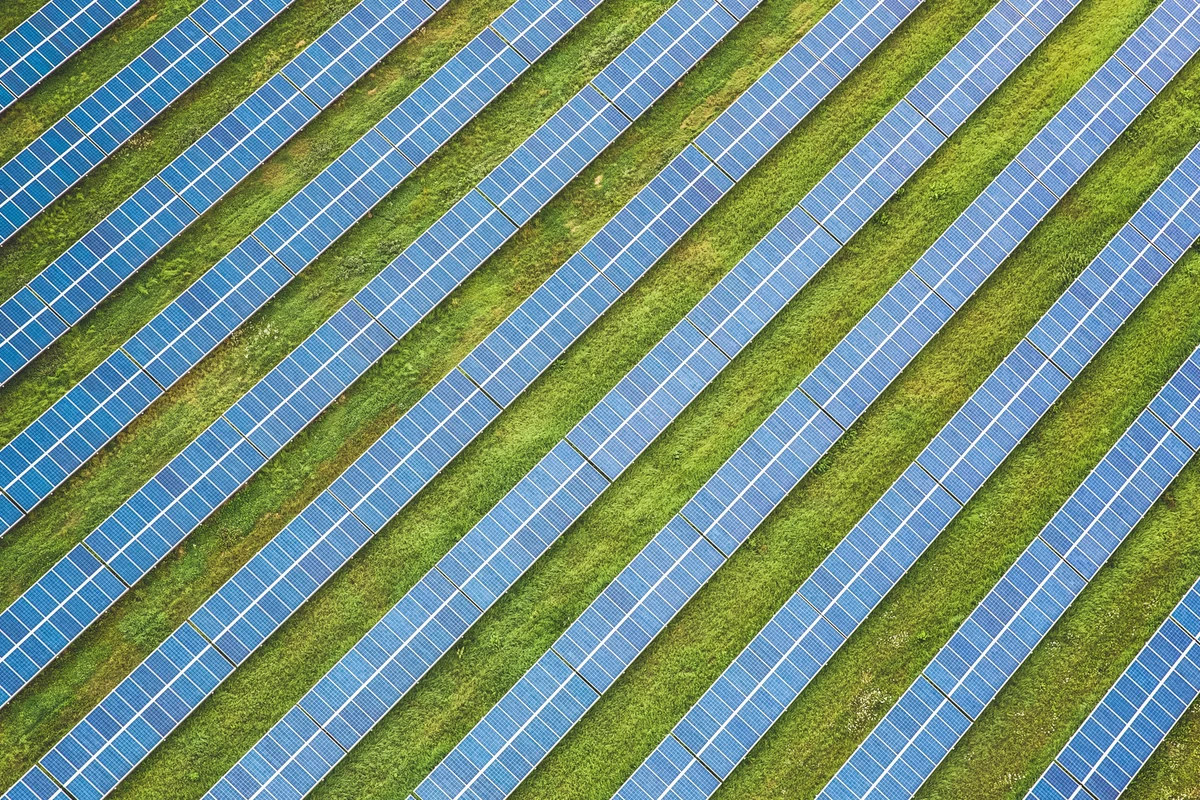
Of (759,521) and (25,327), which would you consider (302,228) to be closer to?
(25,327)

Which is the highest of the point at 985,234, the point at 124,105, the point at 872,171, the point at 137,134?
the point at 872,171

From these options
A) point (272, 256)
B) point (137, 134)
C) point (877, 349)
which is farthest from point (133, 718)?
point (877, 349)

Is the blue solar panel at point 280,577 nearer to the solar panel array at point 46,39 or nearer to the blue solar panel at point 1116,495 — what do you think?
the solar panel array at point 46,39

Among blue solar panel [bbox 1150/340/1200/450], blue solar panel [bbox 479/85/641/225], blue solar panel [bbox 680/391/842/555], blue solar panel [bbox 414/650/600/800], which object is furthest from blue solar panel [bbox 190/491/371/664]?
blue solar panel [bbox 1150/340/1200/450]

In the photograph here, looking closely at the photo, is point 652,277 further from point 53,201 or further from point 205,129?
point 53,201

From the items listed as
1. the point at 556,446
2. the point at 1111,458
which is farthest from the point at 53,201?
the point at 1111,458
